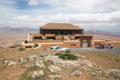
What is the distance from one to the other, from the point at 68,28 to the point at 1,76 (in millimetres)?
36235

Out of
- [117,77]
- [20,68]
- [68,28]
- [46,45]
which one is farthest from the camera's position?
[68,28]

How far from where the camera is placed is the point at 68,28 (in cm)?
4256

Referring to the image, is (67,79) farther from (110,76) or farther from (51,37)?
(51,37)

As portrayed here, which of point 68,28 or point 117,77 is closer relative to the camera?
point 117,77

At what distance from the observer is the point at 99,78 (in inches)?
302

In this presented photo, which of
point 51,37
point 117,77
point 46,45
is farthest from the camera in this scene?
point 51,37

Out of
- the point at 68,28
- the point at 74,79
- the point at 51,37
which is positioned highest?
the point at 68,28

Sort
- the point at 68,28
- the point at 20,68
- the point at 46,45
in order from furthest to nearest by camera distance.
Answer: the point at 68,28
the point at 46,45
the point at 20,68

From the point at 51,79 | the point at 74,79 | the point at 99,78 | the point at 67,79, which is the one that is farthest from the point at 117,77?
the point at 51,79

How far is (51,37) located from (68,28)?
8629mm

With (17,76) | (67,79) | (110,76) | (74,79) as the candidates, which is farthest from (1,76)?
(110,76)

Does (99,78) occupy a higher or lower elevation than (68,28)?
lower

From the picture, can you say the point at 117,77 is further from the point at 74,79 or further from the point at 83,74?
the point at 74,79

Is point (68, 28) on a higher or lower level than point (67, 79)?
higher
